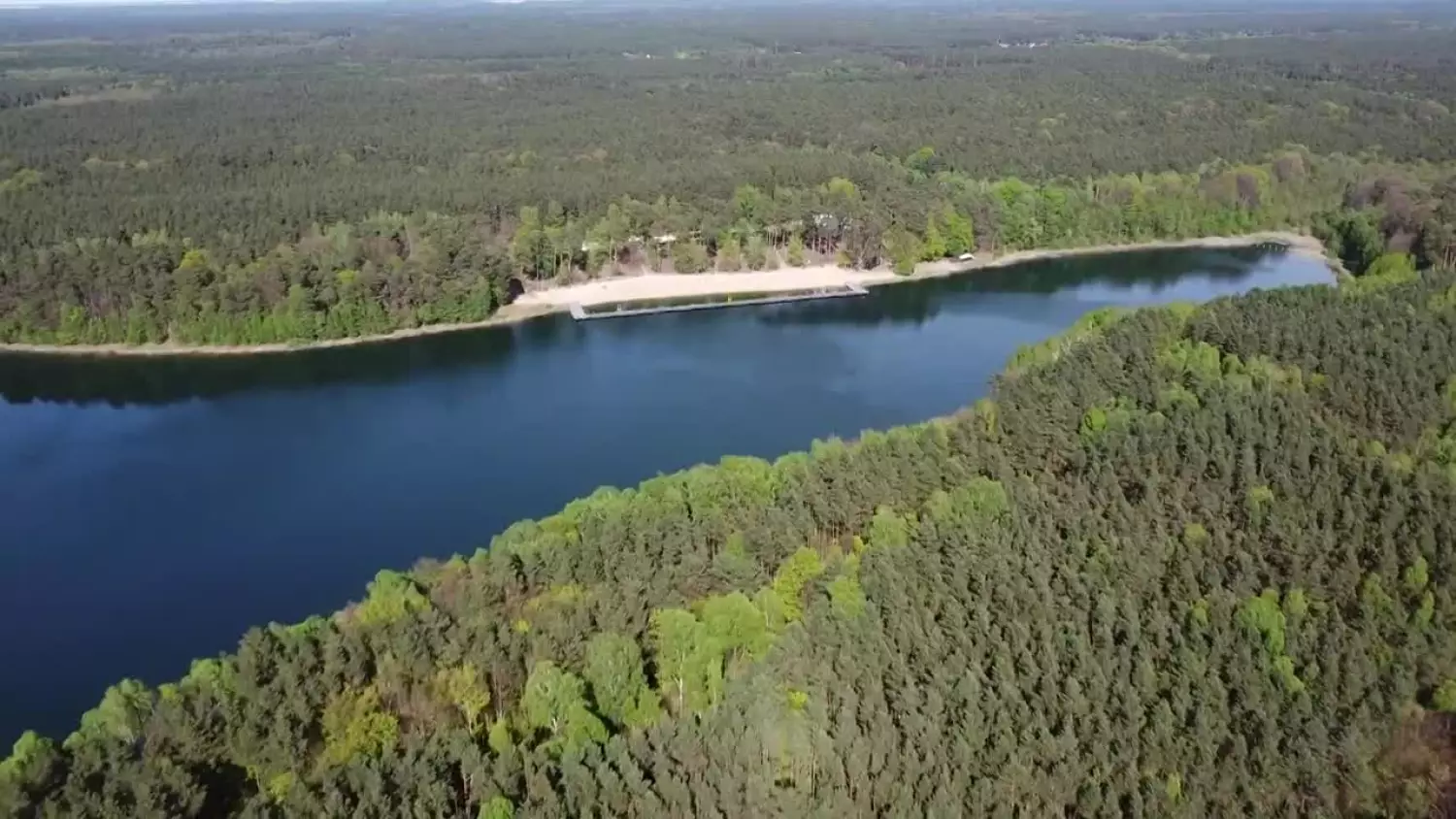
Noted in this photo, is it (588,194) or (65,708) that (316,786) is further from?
(588,194)

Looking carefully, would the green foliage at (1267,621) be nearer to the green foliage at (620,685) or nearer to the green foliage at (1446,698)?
the green foliage at (1446,698)

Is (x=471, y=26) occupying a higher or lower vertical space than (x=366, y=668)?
higher

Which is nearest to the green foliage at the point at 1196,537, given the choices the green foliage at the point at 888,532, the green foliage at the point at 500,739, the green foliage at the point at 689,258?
the green foliage at the point at 888,532

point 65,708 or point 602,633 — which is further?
point 65,708

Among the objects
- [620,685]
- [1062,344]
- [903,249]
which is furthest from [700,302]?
[620,685]

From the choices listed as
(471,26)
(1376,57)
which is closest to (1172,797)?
(1376,57)
